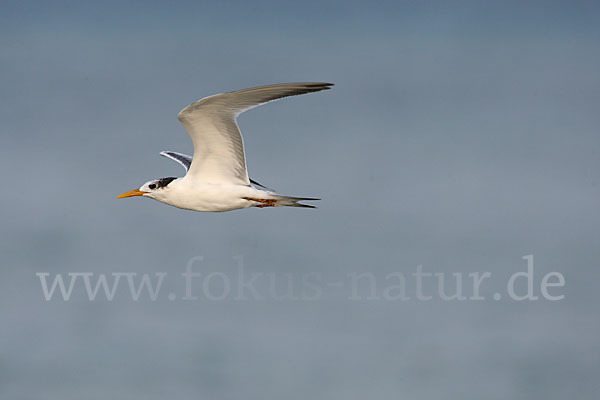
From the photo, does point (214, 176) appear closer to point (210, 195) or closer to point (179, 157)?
point (210, 195)

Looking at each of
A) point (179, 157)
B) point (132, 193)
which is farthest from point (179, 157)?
point (132, 193)

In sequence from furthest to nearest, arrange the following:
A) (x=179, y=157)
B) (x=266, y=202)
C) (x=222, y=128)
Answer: (x=179, y=157) → (x=266, y=202) → (x=222, y=128)

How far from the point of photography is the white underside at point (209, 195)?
60.4 feet

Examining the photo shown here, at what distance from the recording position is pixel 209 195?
60.5ft

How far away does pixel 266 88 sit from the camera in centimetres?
1619

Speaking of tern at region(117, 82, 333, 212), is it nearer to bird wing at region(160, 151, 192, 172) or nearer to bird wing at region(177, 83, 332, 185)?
bird wing at region(177, 83, 332, 185)

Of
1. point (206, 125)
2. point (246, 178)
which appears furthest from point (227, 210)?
point (206, 125)

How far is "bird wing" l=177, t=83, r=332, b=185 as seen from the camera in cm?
1644

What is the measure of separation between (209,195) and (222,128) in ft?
4.72

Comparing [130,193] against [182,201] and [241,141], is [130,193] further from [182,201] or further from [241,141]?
[241,141]

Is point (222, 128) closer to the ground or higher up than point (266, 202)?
higher up

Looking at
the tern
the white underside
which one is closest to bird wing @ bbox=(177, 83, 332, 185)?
the tern

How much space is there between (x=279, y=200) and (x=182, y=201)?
203 cm

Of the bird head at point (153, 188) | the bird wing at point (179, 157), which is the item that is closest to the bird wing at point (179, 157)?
the bird wing at point (179, 157)
